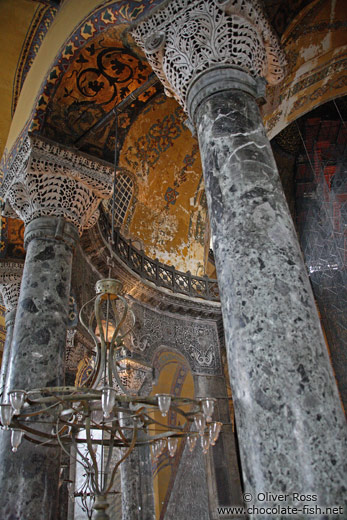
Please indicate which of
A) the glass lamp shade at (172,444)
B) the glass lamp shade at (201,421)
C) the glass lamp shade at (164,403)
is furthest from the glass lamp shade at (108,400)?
the glass lamp shade at (172,444)

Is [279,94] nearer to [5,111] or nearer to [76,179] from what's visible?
[76,179]

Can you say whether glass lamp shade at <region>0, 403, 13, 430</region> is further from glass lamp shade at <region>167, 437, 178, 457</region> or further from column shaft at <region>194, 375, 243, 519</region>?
column shaft at <region>194, 375, 243, 519</region>

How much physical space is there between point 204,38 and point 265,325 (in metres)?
2.16

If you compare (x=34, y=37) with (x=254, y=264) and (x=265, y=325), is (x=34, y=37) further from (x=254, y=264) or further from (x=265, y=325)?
(x=265, y=325)

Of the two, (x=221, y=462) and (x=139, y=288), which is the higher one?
(x=139, y=288)

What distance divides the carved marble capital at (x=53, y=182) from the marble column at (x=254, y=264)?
68.5 inches

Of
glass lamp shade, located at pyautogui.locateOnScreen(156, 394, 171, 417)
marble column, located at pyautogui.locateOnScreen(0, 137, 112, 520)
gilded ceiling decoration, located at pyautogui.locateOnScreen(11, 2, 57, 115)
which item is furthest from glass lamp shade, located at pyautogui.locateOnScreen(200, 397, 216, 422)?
gilded ceiling decoration, located at pyautogui.locateOnScreen(11, 2, 57, 115)

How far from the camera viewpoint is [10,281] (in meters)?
6.60

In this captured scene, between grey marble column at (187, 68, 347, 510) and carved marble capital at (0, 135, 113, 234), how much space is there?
7.62 ft

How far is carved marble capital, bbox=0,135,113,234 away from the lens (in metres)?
4.48

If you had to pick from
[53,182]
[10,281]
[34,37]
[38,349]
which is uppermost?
[34,37]

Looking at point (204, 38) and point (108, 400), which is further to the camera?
point (204, 38)

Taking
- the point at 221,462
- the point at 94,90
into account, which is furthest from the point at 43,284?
the point at 221,462

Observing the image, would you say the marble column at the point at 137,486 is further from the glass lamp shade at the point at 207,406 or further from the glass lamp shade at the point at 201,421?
the glass lamp shade at the point at 207,406
